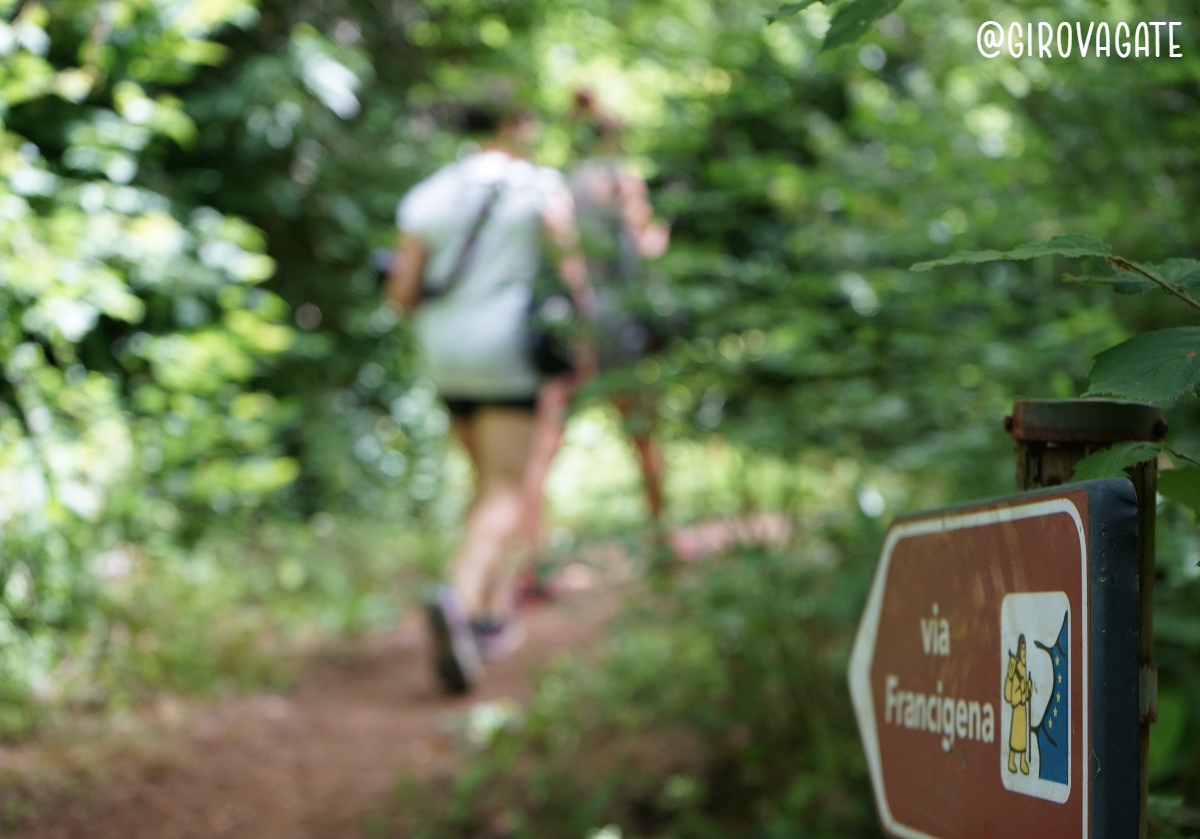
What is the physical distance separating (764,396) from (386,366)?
3.98 meters

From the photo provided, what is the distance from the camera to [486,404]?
4215 millimetres

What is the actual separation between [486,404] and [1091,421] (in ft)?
10.8

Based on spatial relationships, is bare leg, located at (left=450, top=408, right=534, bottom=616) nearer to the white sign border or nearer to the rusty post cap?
the white sign border

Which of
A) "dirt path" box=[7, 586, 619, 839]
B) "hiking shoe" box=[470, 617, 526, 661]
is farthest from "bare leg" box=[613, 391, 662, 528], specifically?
"hiking shoe" box=[470, 617, 526, 661]

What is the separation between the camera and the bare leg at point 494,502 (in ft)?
13.6

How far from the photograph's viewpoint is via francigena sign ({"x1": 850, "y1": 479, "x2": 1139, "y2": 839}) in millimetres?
852

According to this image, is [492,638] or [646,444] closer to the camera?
[646,444]

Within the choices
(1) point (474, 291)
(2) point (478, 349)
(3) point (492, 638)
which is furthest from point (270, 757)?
(1) point (474, 291)

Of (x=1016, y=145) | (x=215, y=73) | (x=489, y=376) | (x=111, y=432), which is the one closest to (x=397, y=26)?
(x=215, y=73)

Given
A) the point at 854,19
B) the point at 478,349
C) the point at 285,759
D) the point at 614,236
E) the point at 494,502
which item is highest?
the point at 614,236

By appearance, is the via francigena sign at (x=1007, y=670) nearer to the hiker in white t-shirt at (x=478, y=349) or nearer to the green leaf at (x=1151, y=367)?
the green leaf at (x=1151, y=367)

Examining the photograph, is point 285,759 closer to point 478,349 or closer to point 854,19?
point 478,349

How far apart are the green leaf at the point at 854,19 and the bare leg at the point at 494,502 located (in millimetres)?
3091

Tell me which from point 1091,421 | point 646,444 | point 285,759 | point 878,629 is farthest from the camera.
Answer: point 646,444
